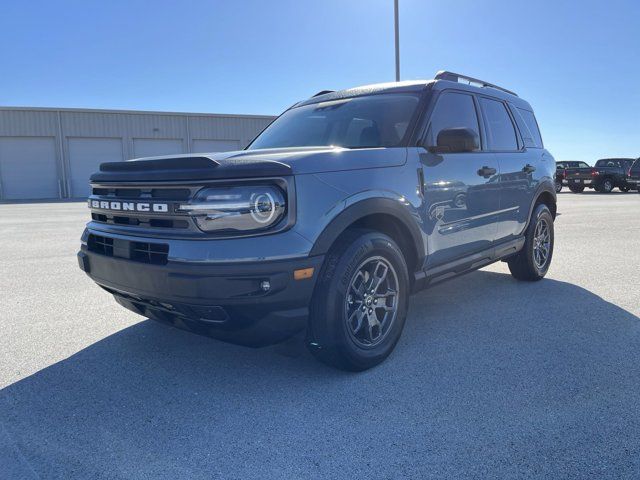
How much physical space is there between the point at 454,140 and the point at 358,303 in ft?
4.58

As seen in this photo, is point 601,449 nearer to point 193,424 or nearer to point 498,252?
point 193,424

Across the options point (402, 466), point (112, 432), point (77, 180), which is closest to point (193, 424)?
point (112, 432)

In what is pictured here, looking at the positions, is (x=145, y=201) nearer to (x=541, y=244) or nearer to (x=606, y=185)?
(x=541, y=244)

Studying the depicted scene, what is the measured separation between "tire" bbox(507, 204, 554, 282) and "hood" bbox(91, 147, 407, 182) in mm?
2729

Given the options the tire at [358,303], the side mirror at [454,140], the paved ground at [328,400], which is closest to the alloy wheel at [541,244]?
the paved ground at [328,400]

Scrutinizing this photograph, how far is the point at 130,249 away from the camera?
9.57 ft

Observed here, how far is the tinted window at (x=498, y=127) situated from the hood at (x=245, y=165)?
1767 millimetres

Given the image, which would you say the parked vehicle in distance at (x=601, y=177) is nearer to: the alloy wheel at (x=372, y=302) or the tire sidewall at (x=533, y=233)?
the tire sidewall at (x=533, y=233)

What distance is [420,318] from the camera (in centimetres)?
431

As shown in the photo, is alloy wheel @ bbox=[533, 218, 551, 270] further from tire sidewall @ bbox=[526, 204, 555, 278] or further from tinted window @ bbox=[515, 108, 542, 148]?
tinted window @ bbox=[515, 108, 542, 148]

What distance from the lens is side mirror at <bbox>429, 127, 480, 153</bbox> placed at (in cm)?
356

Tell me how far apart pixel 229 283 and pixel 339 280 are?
0.67 meters

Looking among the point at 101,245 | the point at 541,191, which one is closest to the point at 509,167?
the point at 541,191

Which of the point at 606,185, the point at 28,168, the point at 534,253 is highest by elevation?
the point at 28,168
